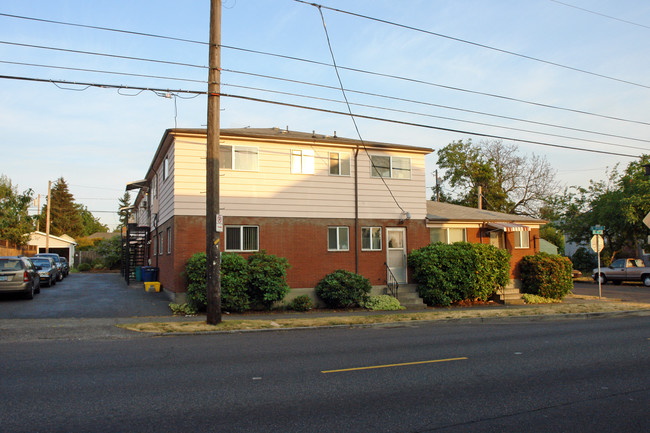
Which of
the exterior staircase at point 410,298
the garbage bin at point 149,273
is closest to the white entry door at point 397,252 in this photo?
the exterior staircase at point 410,298

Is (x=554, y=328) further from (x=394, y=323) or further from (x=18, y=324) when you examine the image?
(x=18, y=324)

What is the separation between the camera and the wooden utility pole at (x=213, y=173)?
43.8 ft

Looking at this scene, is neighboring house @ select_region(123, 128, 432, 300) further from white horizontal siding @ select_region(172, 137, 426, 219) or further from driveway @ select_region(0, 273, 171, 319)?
driveway @ select_region(0, 273, 171, 319)

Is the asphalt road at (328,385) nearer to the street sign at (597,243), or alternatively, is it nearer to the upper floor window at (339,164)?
the upper floor window at (339,164)

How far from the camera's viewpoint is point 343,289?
18.7 m

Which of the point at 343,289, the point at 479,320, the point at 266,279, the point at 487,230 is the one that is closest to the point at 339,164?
the point at 343,289

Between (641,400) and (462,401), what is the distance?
2363 millimetres

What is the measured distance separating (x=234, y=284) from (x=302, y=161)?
20.3 feet

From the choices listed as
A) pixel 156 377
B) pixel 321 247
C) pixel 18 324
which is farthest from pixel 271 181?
pixel 156 377

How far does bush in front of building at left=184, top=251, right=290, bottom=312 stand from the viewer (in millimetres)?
16203

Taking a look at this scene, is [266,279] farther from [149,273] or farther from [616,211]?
[616,211]

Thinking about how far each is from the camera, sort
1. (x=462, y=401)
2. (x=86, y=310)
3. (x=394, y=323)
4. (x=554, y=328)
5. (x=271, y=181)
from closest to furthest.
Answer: (x=462, y=401)
(x=554, y=328)
(x=394, y=323)
(x=86, y=310)
(x=271, y=181)

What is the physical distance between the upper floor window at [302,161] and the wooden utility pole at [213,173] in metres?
6.64

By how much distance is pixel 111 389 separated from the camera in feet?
22.2
